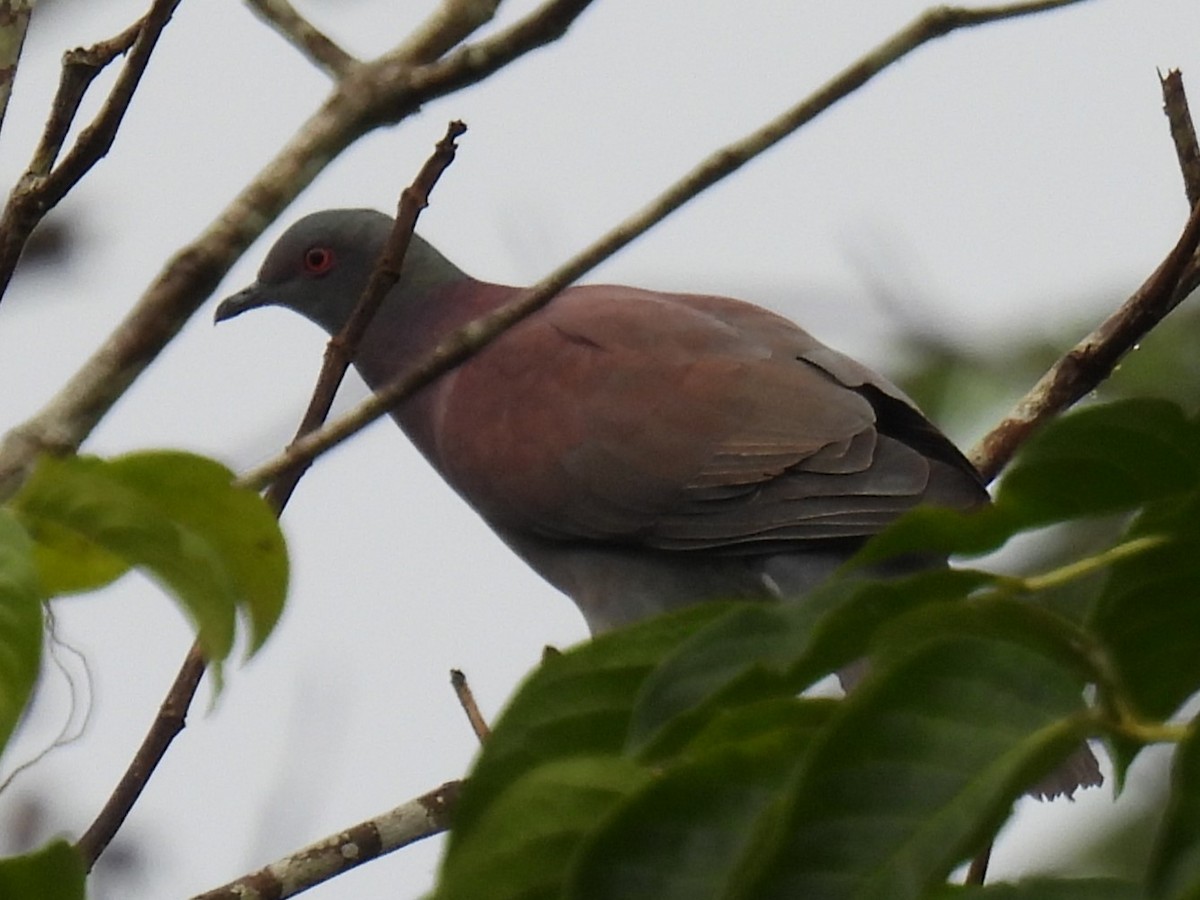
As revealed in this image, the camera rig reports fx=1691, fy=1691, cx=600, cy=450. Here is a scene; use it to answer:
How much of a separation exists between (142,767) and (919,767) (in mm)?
1404

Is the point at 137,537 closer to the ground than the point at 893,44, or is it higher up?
closer to the ground

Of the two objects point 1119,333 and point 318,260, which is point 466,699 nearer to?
point 1119,333

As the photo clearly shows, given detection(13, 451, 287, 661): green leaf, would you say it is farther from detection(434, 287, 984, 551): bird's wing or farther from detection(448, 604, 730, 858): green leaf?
detection(434, 287, 984, 551): bird's wing

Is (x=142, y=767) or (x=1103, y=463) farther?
(x=142, y=767)

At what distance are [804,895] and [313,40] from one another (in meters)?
1.25

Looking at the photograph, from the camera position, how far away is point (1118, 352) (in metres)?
2.74

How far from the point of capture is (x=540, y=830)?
0.83 metres

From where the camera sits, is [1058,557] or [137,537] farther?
[1058,557]

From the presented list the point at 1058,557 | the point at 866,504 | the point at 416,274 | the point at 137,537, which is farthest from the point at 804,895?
the point at 416,274

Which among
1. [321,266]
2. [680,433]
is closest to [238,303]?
[321,266]

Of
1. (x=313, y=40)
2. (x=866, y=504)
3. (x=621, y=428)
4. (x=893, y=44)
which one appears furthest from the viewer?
(x=621, y=428)

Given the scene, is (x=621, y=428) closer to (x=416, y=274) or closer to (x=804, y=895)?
(x=416, y=274)

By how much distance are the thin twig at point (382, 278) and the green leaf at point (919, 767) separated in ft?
4.25

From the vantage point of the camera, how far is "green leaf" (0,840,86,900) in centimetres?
92
